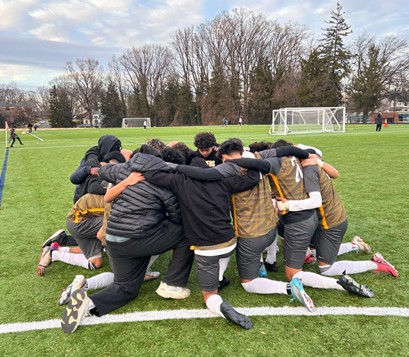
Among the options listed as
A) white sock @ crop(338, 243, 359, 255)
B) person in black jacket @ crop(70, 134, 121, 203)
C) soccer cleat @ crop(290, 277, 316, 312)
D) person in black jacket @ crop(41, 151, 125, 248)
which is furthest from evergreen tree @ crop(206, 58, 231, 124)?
soccer cleat @ crop(290, 277, 316, 312)

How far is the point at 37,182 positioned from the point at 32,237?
16.8ft

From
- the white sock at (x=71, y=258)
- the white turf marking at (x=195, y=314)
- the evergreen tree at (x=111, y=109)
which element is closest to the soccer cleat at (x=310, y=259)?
the white turf marking at (x=195, y=314)

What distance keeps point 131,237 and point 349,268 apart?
7.33 feet

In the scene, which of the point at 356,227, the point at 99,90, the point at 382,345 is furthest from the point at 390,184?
the point at 99,90

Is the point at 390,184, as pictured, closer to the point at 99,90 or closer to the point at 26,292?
the point at 26,292

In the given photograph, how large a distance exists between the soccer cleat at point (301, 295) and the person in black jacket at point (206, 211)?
607 millimetres

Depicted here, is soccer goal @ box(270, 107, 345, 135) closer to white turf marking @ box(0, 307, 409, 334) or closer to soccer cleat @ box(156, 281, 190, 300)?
white turf marking @ box(0, 307, 409, 334)

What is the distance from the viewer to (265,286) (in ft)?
10.1

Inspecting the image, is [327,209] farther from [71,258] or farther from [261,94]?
[261,94]

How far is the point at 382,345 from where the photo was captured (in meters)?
2.42

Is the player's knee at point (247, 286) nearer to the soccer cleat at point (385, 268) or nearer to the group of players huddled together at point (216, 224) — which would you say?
the group of players huddled together at point (216, 224)

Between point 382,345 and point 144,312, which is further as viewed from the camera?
point 144,312

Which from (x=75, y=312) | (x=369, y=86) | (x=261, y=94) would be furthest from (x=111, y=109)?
(x=75, y=312)

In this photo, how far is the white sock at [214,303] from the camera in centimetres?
279
